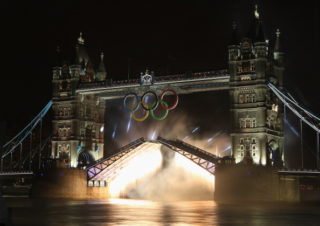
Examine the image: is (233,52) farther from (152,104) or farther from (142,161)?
(142,161)

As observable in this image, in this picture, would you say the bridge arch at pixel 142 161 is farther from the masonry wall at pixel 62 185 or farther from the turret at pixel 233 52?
the turret at pixel 233 52

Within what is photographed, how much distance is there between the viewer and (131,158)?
100 meters

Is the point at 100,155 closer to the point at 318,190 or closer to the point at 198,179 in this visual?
the point at 198,179

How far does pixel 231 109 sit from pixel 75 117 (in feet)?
100

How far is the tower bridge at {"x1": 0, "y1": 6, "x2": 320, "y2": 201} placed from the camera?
85.4m

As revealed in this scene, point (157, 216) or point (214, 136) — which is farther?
point (214, 136)

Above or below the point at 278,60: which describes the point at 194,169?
below

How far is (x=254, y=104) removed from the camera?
86438 millimetres

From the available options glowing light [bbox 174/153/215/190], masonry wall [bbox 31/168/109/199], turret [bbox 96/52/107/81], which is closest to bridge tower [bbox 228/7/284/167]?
glowing light [bbox 174/153/215/190]

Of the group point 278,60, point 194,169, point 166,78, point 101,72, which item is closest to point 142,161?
point 194,169

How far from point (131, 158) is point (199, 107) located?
15.6 metres

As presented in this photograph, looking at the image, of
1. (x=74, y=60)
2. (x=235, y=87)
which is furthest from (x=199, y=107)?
(x=74, y=60)

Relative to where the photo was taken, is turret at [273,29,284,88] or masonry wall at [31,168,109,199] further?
masonry wall at [31,168,109,199]

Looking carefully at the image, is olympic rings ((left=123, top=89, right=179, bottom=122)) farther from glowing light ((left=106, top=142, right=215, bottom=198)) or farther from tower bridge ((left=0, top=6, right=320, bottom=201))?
glowing light ((left=106, top=142, right=215, bottom=198))
